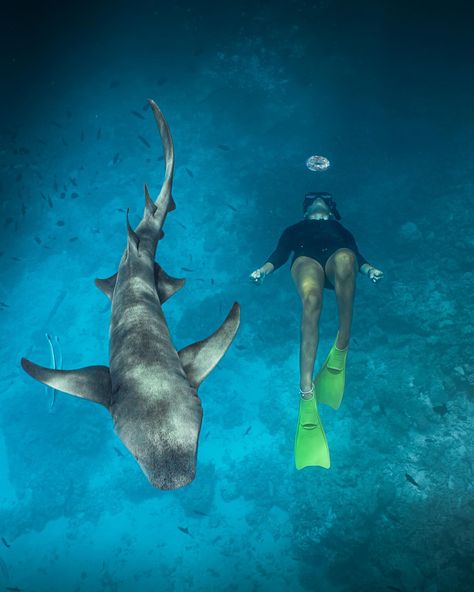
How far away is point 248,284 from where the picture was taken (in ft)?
43.2

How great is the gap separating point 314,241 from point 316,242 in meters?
0.05

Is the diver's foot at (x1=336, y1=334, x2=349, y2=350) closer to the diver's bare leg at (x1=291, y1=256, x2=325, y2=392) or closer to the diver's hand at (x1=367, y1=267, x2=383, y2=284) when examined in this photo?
the diver's bare leg at (x1=291, y1=256, x2=325, y2=392)

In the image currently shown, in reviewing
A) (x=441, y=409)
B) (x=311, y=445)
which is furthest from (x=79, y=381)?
(x=441, y=409)

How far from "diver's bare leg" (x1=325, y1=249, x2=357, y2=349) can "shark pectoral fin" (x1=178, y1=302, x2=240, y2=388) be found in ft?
11.4

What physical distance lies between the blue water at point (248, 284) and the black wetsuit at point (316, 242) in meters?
4.54

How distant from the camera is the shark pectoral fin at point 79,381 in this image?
9.81 ft

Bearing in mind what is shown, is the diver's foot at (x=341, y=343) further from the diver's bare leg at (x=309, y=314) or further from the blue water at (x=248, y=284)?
the blue water at (x=248, y=284)

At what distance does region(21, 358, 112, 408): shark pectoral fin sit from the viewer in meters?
2.99

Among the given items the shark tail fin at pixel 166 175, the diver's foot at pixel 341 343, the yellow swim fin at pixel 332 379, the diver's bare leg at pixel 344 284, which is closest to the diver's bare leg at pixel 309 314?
the diver's bare leg at pixel 344 284

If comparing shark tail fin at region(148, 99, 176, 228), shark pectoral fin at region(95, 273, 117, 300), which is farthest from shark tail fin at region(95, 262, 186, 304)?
shark tail fin at region(148, 99, 176, 228)

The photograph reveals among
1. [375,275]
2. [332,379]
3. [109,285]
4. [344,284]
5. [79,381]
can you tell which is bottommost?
[332,379]

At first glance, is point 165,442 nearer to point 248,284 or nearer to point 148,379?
point 148,379

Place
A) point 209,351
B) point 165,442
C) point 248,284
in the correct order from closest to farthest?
point 165,442 → point 209,351 → point 248,284

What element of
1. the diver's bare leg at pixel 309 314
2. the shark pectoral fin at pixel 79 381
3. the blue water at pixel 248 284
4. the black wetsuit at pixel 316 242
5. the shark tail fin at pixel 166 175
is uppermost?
the shark tail fin at pixel 166 175
